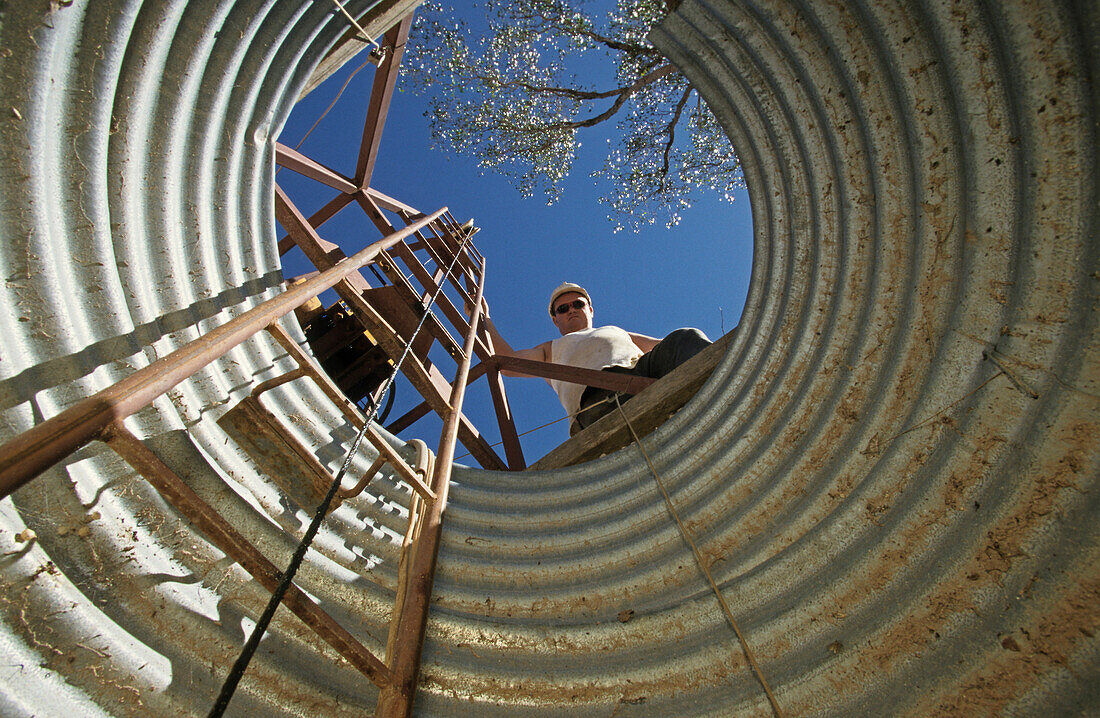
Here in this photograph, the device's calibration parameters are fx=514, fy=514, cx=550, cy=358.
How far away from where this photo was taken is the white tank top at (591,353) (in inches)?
222

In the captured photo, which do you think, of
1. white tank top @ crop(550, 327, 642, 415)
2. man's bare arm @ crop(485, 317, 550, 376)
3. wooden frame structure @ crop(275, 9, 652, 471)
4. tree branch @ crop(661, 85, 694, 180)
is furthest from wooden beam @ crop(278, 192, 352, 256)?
tree branch @ crop(661, 85, 694, 180)

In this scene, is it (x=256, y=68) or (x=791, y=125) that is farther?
(x=791, y=125)

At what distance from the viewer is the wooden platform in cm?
375

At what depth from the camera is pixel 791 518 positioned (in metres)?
2.75

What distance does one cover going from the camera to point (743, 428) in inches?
127

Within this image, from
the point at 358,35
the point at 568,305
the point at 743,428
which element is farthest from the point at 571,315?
the point at 358,35

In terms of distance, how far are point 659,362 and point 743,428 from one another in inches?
76.2

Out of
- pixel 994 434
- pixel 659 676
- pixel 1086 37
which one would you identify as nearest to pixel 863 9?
pixel 1086 37

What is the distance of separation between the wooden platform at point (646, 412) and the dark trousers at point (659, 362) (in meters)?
0.70

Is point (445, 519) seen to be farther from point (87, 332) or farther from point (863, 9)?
point (863, 9)

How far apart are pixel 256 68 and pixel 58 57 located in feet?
2.89

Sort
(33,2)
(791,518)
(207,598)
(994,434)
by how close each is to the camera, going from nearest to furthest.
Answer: (33,2) → (207,598) → (994,434) → (791,518)

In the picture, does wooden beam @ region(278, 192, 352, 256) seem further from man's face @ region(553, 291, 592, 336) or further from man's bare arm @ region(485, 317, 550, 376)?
man's face @ region(553, 291, 592, 336)

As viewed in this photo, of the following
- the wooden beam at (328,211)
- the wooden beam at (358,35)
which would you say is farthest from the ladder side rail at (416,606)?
the wooden beam at (328,211)
